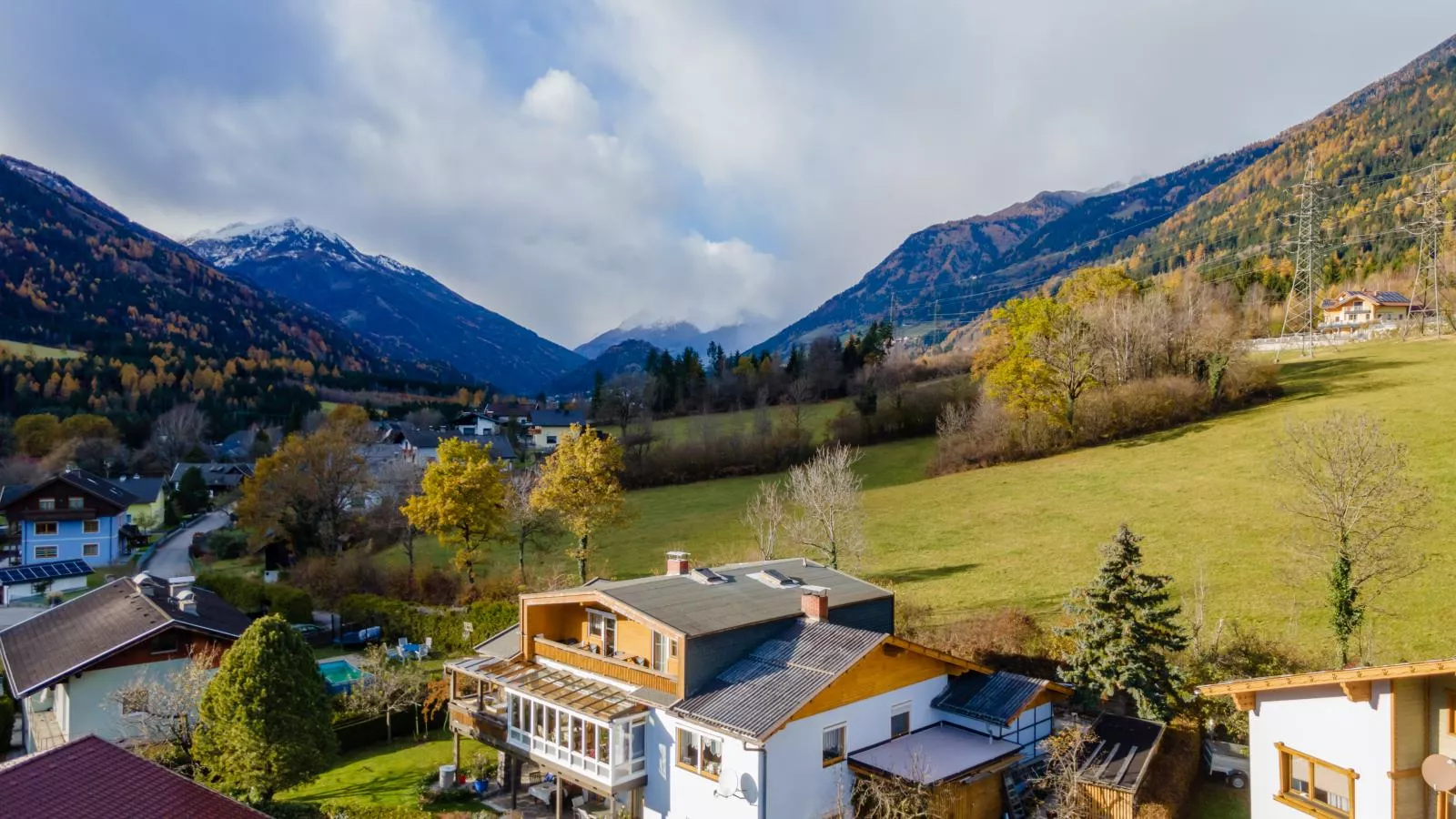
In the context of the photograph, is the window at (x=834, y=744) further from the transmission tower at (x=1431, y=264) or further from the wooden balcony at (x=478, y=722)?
the transmission tower at (x=1431, y=264)

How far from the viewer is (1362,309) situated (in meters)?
87.3

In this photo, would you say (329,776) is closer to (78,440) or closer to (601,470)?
(601,470)

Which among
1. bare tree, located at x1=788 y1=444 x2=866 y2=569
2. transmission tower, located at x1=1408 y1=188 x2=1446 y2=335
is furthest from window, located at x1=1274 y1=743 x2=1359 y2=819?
transmission tower, located at x1=1408 y1=188 x2=1446 y2=335

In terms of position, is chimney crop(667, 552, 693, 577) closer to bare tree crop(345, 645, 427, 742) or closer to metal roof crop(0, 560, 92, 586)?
bare tree crop(345, 645, 427, 742)

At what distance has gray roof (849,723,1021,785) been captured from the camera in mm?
17672

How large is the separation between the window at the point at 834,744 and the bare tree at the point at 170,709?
18.4 m

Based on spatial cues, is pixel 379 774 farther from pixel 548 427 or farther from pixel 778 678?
pixel 548 427

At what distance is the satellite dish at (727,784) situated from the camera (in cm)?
1717

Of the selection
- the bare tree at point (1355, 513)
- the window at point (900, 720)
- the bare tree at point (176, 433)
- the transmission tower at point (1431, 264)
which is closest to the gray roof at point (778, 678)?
the window at point (900, 720)

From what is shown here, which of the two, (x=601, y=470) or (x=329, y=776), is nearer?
(x=329, y=776)

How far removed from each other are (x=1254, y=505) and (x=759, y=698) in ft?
95.6

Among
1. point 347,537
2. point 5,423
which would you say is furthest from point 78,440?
point 347,537

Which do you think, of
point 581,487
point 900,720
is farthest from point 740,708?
point 581,487

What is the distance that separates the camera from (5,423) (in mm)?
100750
